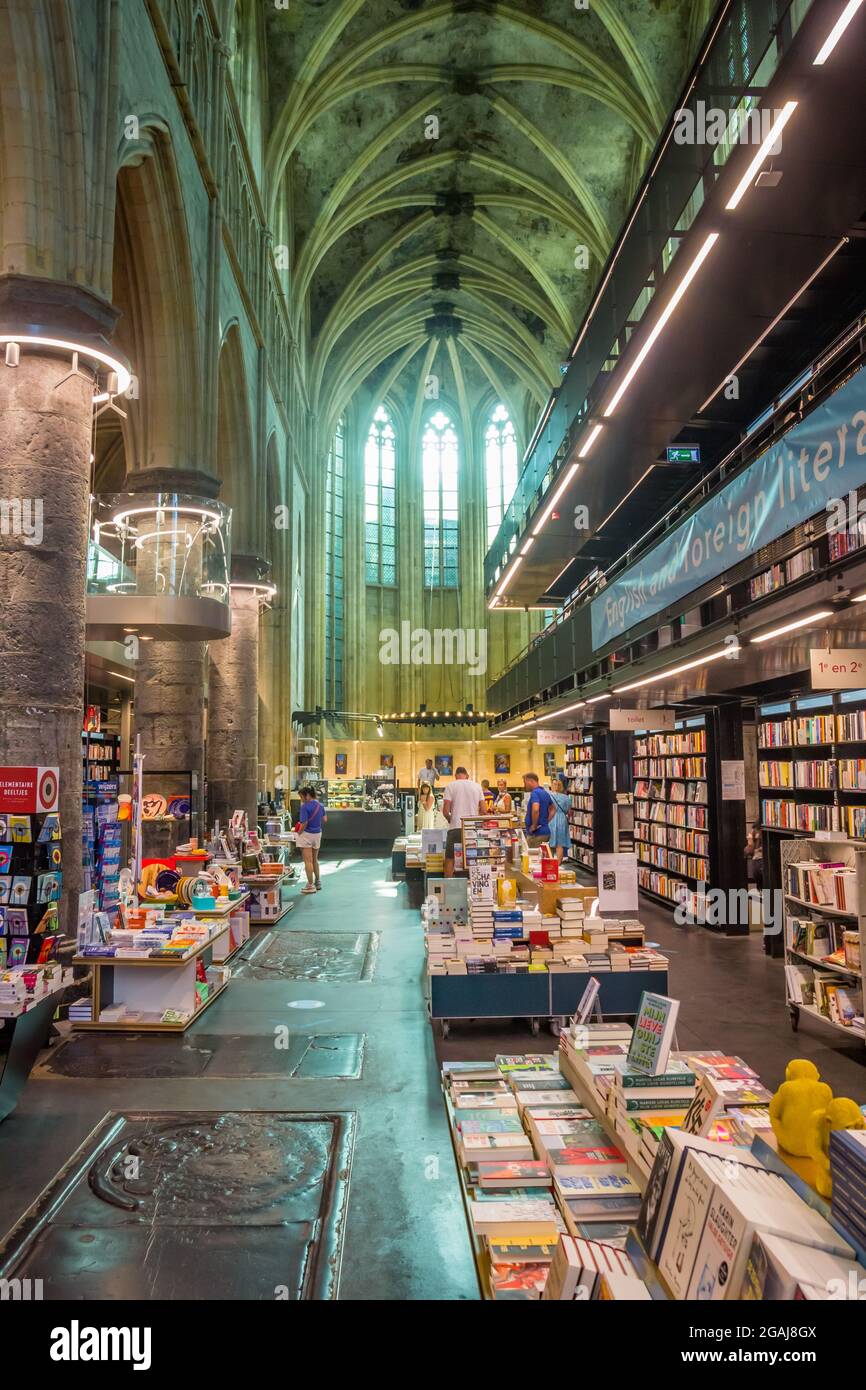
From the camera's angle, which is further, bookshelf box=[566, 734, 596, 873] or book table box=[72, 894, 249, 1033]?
bookshelf box=[566, 734, 596, 873]

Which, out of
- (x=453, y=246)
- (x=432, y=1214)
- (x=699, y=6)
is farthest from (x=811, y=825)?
(x=453, y=246)

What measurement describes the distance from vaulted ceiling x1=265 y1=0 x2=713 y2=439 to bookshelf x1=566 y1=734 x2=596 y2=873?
489 inches

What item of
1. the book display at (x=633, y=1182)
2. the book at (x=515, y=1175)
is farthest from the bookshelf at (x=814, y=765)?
the book at (x=515, y=1175)

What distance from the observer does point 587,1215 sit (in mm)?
2391

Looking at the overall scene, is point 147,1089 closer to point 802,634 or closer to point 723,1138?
point 723,1138

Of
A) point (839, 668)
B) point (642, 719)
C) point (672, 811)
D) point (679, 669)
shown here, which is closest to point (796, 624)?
point (839, 668)

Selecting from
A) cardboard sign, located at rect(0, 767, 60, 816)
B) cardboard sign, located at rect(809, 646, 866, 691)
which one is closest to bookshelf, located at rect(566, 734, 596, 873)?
cardboard sign, located at rect(809, 646, 866, 691)

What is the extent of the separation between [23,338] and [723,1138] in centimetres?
594

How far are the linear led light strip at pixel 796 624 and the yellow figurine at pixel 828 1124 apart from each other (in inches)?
148

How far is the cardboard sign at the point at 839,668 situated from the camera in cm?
536

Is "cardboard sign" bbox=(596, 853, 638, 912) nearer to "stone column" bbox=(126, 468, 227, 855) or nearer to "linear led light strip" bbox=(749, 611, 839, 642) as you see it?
"linear led light strip" bbox=(749, 611, 839, 642)

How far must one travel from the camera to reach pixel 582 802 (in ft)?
54.2

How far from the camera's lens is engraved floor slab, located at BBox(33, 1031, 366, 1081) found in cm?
511

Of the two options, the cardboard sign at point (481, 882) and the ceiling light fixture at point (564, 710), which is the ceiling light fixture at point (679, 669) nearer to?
the cardboard sign at point (481, 882)
